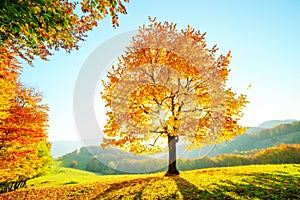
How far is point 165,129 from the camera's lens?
50.8 feet

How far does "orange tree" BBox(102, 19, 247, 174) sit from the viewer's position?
1386cm

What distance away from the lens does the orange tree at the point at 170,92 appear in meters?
13.9

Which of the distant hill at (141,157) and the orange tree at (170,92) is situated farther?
the distant hill at (141,157)

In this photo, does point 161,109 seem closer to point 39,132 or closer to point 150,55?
point 150,55

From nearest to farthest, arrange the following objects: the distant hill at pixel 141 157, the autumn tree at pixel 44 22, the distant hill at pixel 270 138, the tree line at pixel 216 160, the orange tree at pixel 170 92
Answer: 1. the autumn tree at pixel 44 22
2. the orange tree at pixel 170 92
3. the tree line at pixel 216 160
4. the distant hill at pixel 141 157
5. the distant hill at pixel 270 138

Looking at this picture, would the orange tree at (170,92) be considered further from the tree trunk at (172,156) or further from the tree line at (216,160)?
the tree line at (216,160)

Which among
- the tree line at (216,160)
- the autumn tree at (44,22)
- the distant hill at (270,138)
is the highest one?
the distant hill at (270,138)

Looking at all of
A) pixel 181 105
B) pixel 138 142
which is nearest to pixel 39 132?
pixel 138 142

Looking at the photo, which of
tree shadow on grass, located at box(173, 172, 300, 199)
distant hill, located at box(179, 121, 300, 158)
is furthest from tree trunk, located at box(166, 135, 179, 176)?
distant hill, located at box(179, 121, 300, 158)

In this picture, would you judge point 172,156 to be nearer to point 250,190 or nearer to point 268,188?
point 250,190

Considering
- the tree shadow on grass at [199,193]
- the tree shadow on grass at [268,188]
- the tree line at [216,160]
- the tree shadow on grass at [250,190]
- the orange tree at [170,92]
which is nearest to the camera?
the tree shadow on grass at [268,188]

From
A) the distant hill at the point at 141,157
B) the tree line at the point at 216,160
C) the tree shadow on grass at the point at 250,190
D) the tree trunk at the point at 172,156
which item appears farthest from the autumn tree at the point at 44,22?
the distant hill at the point at 141,157

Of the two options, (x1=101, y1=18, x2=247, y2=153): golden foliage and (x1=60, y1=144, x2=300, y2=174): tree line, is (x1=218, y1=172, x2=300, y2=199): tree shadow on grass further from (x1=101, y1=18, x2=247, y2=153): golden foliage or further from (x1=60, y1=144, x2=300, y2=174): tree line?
(x1=60, y1=144, x2=300, y2=174): tree line

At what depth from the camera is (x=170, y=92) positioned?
588 inches
